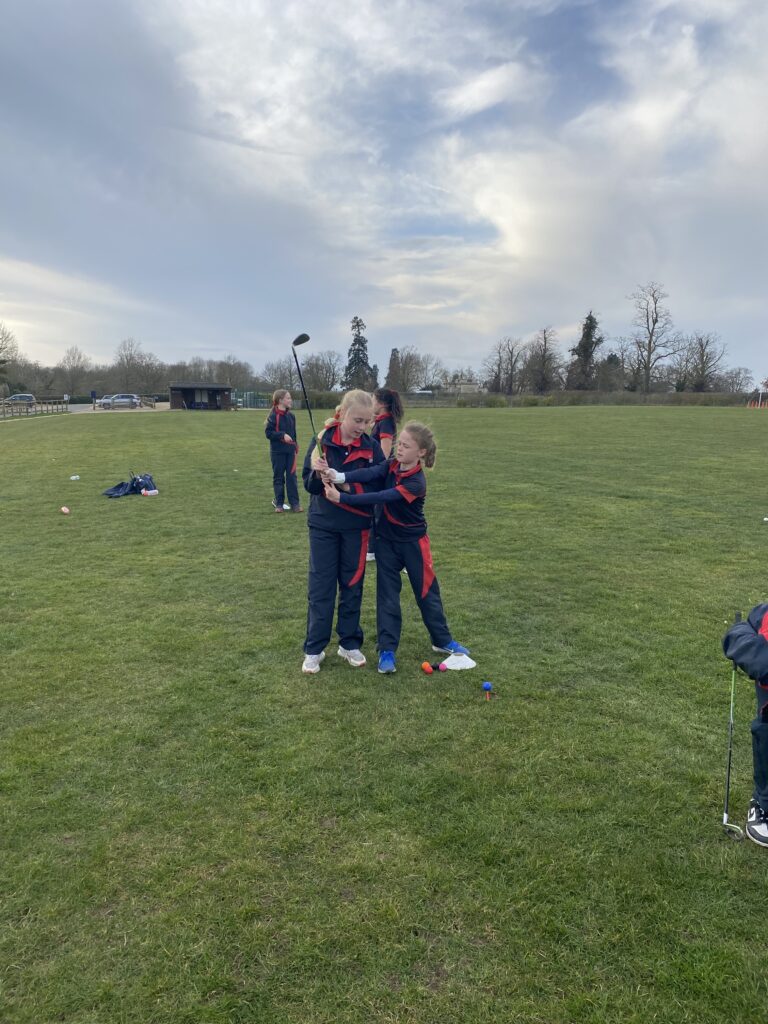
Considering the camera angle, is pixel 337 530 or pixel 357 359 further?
pixel 357 359

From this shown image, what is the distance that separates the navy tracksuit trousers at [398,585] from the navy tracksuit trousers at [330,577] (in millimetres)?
192

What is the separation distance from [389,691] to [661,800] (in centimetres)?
190

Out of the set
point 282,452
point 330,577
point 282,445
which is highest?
point 282,445

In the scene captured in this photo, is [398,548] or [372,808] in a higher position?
[398,548]

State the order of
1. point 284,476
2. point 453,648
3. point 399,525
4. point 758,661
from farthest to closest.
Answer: point 284,476, point 453,648, point 399,525, point 758,661

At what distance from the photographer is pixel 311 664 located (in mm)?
4707

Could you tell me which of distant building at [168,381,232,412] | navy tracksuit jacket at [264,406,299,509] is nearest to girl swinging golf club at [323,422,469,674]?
navy tracksuit jacket at [264,406,299,509]

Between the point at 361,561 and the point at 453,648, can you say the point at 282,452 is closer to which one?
the point at 361,561

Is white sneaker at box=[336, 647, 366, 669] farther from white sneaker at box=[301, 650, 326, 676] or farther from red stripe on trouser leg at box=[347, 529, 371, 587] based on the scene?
red stripe on trouser leg at box=[347, 529, 371, 587]

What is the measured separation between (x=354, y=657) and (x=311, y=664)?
1.20 ft

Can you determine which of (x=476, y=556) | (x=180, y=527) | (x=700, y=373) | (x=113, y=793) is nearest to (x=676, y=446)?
(x=476, y=556)

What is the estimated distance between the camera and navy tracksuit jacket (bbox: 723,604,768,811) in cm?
258

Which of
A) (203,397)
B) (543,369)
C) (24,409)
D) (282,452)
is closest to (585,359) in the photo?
(543,369)

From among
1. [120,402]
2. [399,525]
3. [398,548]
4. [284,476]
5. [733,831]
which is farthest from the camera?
[120,402]
